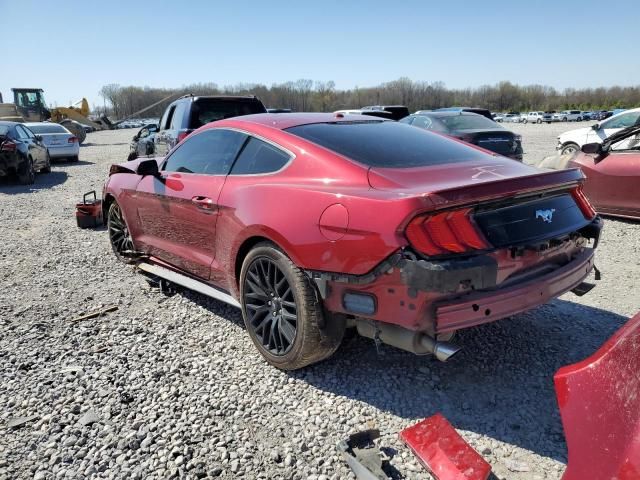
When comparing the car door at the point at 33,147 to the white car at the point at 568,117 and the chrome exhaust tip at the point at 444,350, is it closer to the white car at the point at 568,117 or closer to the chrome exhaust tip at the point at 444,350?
the chrome exhaust tip at the point at 444,350

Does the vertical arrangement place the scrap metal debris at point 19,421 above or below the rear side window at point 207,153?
below

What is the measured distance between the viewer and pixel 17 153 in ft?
39.1

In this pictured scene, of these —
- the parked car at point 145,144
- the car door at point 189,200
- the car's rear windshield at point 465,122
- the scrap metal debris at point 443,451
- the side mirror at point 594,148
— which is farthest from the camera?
the parked car at point 145,144

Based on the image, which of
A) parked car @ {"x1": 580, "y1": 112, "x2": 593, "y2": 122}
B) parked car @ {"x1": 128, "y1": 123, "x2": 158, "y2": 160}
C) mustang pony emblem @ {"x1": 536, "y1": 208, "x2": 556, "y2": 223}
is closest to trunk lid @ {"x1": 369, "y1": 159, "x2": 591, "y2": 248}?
mustang pony emblem @ {"x1": 536, "y1": 208, "x2": 556, "y2": 223}

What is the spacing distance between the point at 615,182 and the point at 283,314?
5.50 m

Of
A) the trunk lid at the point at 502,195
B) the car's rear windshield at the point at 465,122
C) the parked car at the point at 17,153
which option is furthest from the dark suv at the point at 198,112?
the trunk lid at the point at 502,195

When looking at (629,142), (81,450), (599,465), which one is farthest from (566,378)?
(629,142)

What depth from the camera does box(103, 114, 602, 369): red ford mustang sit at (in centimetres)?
244

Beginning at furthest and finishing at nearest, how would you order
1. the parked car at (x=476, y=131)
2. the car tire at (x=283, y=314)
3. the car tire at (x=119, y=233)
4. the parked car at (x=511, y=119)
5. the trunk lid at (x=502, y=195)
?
1. the parked car at (x=511, y=119)
2. the parked car at (x=476, y=131)
3. the car tire at (x=119, y=233)
4. the car tire at (x=283, y=314)
5. the trunk lid at (x=502, y=195)

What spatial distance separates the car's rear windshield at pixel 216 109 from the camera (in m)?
9.09

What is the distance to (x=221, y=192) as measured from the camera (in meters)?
3.53

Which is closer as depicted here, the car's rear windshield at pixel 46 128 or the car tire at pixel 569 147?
the car tire at pixel 569 147

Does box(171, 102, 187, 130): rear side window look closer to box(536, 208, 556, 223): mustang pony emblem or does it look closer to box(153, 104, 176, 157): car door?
box(153, 104, 176, 157): car door

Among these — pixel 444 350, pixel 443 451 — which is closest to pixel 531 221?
pixel 444 350
